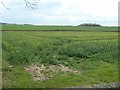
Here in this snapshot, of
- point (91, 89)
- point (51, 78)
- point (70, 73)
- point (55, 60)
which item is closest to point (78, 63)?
point (55, 60)

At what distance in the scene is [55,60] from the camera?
66.3 feet

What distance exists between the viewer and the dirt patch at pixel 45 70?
1650 cm

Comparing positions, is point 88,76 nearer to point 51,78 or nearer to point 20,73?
point 51,78

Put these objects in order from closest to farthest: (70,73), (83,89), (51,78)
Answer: (83,89), (51,78), (70,73)

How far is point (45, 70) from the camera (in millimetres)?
17828

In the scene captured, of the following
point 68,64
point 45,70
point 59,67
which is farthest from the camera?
point 68,64

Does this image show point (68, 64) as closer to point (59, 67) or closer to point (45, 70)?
point (59, 67)

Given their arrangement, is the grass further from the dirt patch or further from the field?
the dirt patch

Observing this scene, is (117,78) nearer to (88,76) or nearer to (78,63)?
A: (88,76)

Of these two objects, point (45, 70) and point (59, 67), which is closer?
point (45, 70)

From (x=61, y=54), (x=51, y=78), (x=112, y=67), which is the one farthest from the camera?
(x=61, y=54)

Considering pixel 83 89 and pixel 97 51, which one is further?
pixel 97 51

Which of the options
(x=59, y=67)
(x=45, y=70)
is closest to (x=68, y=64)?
(x=59, y=67)

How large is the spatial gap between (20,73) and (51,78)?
164cm
